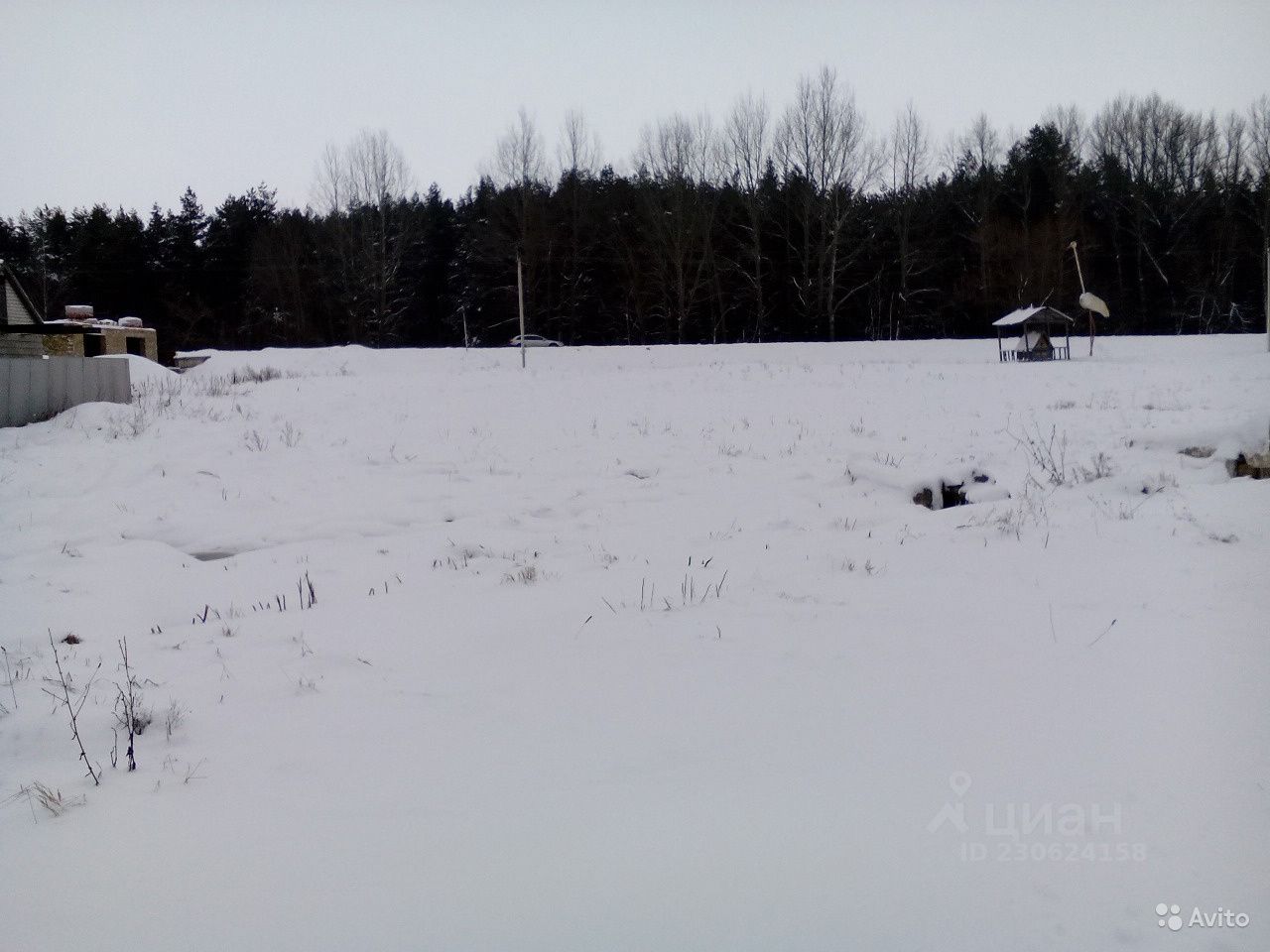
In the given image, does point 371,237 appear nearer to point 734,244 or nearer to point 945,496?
point 734,244

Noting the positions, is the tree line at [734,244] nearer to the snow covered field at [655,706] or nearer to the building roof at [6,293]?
the building roof at [6,293]

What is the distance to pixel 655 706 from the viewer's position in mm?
3400

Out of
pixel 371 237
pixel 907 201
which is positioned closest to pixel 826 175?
pixel 907 201

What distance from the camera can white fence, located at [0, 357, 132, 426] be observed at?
11211mm

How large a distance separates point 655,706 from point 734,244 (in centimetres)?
4421

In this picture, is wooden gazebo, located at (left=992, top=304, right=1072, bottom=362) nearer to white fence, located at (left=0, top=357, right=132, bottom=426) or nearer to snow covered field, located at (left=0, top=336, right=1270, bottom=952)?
snow covered field, located at (left=0, top=336, right=1270, bottom=952)

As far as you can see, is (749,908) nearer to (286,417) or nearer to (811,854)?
(811,854)

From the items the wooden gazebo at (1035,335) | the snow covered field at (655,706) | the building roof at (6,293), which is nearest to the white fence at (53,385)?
the snow covered field at (655,706)

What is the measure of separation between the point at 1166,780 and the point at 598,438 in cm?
841

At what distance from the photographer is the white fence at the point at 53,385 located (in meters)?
11.2

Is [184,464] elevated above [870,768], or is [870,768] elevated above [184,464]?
[184,464]

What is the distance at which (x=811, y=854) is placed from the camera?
240 centimetres

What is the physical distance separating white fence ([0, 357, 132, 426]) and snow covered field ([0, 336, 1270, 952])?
4.29 m

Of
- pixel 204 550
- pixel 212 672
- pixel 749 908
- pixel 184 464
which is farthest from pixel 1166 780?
pixel 184 464
